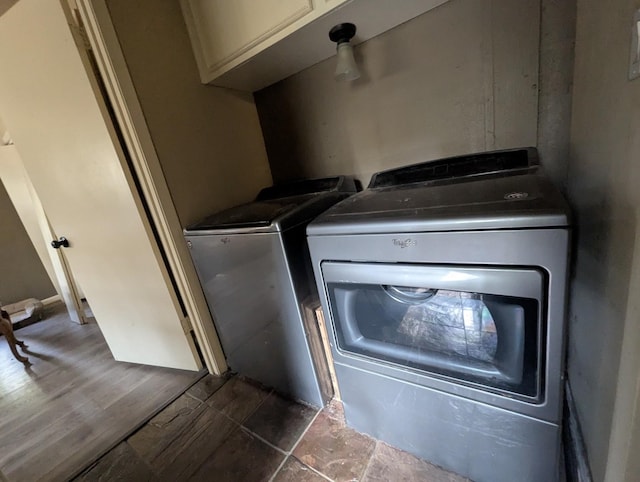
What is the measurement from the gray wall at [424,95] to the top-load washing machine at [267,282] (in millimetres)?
251

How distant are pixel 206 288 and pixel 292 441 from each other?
0.80 metres

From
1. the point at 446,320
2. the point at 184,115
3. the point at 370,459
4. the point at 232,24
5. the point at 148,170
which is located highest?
the point at 232,24

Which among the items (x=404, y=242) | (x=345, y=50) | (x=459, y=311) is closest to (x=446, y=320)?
(x=459, y=311)

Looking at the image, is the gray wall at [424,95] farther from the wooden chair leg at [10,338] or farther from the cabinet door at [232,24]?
the wooden chair leg at [10,338]

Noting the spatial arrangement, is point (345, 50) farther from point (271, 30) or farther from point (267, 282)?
point (267, 282)

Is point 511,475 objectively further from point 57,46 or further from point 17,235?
point 17,235

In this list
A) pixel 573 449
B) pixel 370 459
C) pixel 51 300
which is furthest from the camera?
pixel 51 300

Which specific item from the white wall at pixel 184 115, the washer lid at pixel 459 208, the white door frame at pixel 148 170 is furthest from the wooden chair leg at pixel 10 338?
the washer lid at pixel 459 208

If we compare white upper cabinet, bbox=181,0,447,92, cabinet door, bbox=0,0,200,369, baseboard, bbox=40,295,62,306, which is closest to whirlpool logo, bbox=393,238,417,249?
white upper cabinet, bbox=181,0,447,92

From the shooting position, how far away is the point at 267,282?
3.61 ft

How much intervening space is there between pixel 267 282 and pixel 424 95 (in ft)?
3.46

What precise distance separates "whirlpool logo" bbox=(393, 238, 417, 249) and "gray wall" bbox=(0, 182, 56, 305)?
4.56m

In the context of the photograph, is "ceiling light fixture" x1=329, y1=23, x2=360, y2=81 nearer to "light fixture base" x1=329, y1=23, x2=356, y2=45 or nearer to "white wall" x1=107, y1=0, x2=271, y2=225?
"light fixture base" x1=329, y1=23, x2=356, y2=45

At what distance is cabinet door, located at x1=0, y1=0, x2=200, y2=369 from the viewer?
1168 mm
